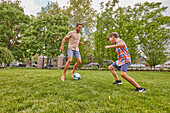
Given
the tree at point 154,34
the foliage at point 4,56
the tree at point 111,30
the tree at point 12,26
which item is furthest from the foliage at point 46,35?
the tree at point 154,34

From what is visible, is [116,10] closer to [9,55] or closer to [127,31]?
[127,31]

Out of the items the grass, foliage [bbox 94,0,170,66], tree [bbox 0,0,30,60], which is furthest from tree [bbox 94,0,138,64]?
tree [bbox 0,0,30,60]

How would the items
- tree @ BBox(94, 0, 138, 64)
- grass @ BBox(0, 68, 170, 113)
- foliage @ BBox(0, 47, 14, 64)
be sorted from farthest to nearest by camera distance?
tree @ BBox(94, 0, 138, 64), foliage @ BBox(0, 47, 14, 64), grass @ BBox(0, 68, 170, 113)

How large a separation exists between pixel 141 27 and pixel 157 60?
546cm

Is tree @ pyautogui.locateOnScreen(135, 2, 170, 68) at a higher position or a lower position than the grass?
higher

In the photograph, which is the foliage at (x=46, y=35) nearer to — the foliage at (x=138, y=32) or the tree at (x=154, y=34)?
the foliage at (x=138, y=32)

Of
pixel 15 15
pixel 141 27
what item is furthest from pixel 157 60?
pixel 15 15

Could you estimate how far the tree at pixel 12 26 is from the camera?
14069 mm

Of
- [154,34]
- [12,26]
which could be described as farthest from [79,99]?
[12,26]

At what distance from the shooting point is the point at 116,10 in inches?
601

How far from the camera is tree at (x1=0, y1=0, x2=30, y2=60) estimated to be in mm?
14069

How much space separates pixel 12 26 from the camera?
49.6 ft

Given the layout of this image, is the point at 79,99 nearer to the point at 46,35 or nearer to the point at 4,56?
the point at 46,35

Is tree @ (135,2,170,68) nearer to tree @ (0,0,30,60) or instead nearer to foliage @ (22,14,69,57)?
foliage @ (22,14,69,57)
